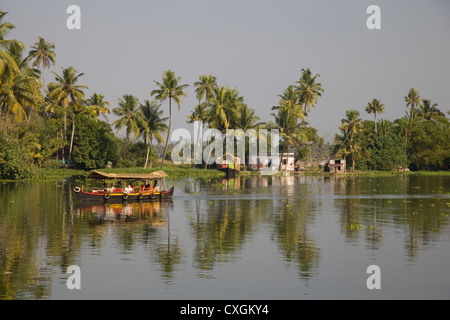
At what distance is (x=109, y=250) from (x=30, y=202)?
1954cm

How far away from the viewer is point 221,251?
2202 centimetres

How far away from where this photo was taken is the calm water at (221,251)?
54.0 feet

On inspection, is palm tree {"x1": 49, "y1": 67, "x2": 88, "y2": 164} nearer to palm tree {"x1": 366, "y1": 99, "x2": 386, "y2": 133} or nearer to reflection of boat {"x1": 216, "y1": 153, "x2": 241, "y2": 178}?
reflection of boat {"x1": 216, "y1": 153, "x2": 241, "y2": 178}

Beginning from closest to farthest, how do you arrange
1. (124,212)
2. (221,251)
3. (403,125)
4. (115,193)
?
(221,251) < (124,212) < (115,193) < (403,125)

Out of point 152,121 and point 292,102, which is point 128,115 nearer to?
point 152,121

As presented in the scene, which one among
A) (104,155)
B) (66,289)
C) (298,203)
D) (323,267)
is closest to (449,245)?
(323,267)

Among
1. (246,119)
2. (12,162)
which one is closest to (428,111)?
(246,119)

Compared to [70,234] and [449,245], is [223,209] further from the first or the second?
[449,245]

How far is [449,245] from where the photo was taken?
23750 mm

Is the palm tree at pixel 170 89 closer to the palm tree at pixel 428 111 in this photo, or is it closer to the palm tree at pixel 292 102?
the palm tree at pixel 292 102

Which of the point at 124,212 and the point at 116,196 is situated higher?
the point at 116,196

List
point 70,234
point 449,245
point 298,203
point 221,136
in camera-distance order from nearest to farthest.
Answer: point 449,245
point 70,234
point 298,203
point 221,136

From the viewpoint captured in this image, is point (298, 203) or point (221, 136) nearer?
point (298, 203)

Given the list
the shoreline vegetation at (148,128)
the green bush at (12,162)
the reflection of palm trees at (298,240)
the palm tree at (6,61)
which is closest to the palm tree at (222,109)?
the shoreline vegetation at (148,128)
